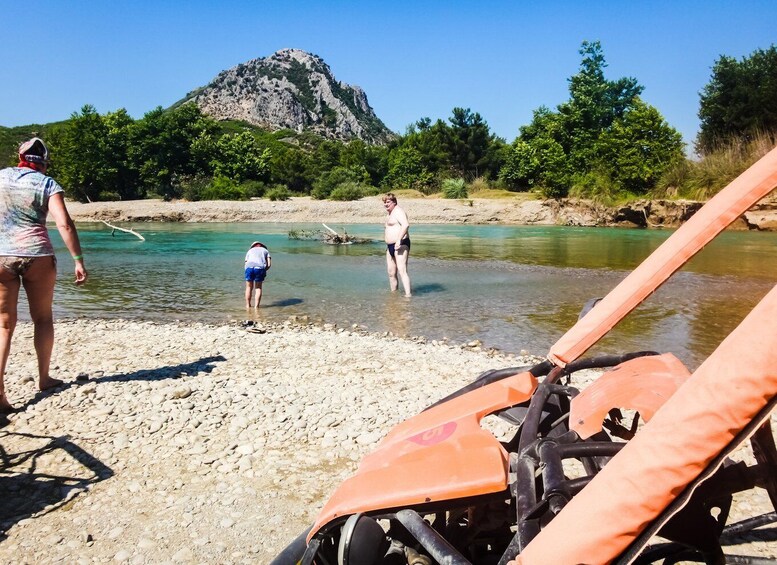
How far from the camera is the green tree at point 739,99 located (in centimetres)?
4594

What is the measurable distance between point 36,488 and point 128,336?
5.22m

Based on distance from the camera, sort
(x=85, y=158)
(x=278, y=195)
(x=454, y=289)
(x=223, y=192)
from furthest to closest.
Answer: (x=85, y=158) < (x=223, y=192) < (x=278, y=195) < (x=454, y=289)

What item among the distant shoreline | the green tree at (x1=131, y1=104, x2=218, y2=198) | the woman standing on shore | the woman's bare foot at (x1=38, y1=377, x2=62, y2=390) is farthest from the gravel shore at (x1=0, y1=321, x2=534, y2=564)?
the green tree at (x1=131, y1=104, x2=218, y2=198)

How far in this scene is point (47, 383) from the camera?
19.7 feet

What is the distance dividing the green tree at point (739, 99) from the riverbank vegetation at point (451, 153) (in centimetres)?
9

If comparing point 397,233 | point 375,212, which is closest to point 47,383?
point 397,233

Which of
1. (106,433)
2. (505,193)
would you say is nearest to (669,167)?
(505,193)

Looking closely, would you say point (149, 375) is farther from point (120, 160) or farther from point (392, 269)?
point (120, 160)

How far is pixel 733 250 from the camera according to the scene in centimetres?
2517

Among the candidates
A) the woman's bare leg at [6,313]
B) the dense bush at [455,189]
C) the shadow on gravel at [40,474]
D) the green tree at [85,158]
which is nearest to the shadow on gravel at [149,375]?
the woman's bare leg at [6,313]

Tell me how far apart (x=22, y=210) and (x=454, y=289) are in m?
11.9

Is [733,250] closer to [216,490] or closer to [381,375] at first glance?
[381,375]

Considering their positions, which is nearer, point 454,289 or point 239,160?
point 454,289

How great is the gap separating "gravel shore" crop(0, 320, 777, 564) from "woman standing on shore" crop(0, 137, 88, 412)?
0.97 meters
